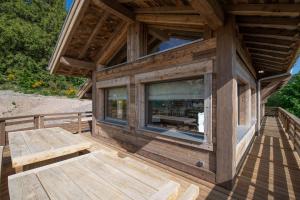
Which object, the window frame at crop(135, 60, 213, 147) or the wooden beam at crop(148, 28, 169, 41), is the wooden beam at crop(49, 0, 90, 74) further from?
the window frame at crop(135, 60, 213, 147)

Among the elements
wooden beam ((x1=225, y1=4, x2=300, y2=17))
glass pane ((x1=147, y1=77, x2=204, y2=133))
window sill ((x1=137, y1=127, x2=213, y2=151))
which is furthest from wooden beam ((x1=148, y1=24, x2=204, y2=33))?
window sill ((x1=137, y1=127, x2=213, y2=151))

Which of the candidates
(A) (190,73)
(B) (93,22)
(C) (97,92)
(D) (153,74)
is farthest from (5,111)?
(A) (190,73)

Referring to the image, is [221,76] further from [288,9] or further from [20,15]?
[20,15]

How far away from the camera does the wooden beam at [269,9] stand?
2.05 meters

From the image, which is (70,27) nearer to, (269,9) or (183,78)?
(183,78)

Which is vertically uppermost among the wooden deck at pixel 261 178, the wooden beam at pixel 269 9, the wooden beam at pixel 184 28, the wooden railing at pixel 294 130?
the wooden beam at pixel 184 28

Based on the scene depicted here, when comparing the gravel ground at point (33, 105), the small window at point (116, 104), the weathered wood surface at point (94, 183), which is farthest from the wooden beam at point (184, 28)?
the gravel ground at point (33, 105)

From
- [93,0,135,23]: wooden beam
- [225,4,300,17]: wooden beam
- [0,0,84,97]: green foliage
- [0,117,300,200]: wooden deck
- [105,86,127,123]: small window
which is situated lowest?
[0,117,300,200]: wooden deck

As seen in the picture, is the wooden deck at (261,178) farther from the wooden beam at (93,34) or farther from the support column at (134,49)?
the wooden beam at (93,34)

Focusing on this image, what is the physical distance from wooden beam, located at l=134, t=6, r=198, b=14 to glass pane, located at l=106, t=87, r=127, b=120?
2.33m

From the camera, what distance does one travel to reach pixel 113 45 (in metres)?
5.28

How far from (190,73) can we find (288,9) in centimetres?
162

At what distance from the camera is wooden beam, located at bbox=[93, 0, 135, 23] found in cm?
360

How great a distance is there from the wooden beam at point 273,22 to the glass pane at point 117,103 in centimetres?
363
